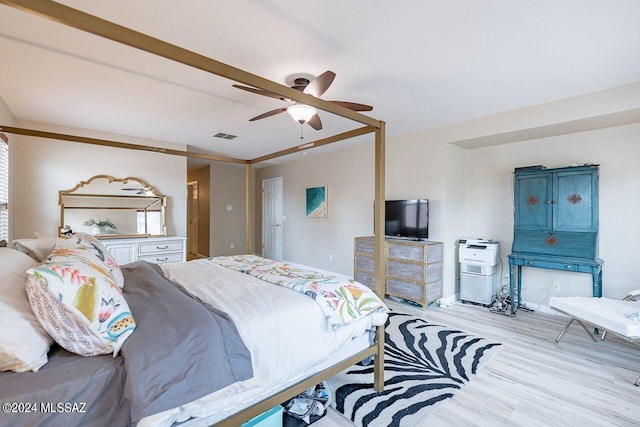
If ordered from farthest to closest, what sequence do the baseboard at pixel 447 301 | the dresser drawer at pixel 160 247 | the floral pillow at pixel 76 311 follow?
the dresser drawer at pixel 160 247 → the baseboard at pixel 447 301 → the floral pillow at pixel 76 311

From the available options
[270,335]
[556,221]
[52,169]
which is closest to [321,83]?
[270,335]

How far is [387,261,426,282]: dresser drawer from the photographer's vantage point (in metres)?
3.82

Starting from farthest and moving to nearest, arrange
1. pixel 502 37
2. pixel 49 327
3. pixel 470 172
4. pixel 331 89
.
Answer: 1. pixel 470 172
2. pixel 331 89
3. pixel 502 37
4. pixel 49 327

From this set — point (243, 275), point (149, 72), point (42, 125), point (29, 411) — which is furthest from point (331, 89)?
point (42, 125)

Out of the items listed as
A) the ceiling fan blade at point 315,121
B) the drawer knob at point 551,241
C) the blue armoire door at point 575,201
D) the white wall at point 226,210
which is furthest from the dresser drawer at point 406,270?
the white wall at point 226,210

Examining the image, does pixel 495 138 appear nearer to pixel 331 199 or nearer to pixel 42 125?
pixel 331 199

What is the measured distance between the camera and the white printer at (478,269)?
383cm

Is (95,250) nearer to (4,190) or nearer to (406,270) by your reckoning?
(4,190)

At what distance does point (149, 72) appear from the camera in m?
2.48

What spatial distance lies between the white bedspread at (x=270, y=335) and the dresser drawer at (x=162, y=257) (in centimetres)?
270

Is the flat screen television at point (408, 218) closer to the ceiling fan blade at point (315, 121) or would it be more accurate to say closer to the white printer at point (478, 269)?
the white printer at point (478, 269)

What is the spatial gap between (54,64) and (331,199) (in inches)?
163

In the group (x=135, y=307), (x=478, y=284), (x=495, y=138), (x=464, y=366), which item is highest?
(x=495, y=138)

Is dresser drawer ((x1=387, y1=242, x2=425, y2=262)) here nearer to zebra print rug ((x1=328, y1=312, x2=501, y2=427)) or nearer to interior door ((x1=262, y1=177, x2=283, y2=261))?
zebra print rug ((x1=328, y1=312, x2=501, y2=427))
